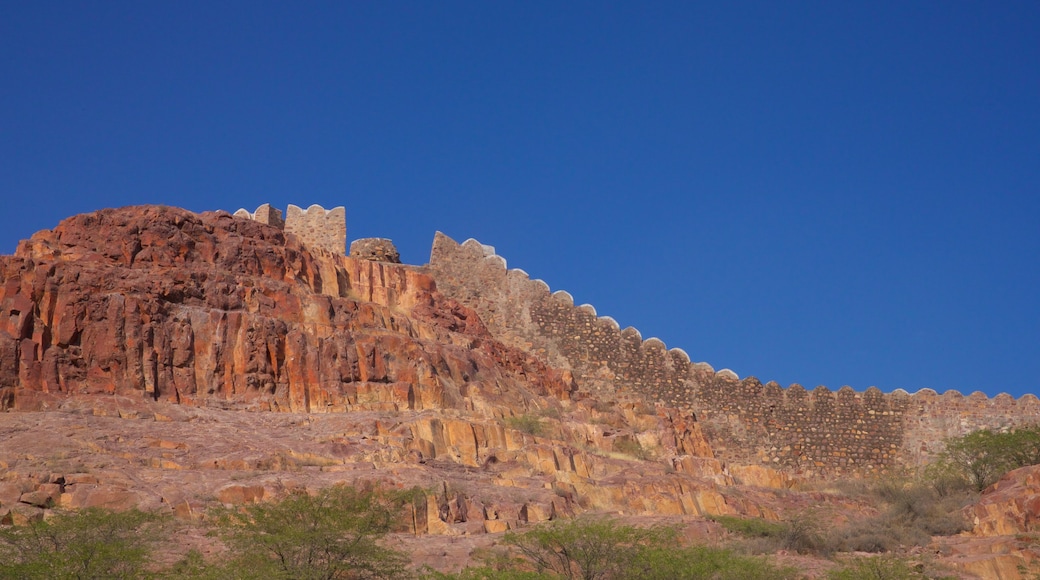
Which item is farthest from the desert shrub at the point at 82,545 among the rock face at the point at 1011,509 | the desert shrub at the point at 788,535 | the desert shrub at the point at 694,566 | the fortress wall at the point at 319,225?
the fortress wall at the point at 319,225

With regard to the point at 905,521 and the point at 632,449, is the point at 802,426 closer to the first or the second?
the point at 632,449

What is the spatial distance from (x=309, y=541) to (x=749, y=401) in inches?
1077

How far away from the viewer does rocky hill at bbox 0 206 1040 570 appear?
31.5 m

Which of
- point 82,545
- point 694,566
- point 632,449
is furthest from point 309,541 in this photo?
point 632,449

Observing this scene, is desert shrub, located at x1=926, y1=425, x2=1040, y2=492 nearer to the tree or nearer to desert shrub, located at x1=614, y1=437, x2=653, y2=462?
desert shrub, located at x1=614, y1=437, x2=653, y2=462

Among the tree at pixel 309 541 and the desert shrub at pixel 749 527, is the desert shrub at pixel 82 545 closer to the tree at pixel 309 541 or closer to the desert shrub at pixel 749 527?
the tree at pixel 309 541

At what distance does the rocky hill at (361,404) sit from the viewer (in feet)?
103

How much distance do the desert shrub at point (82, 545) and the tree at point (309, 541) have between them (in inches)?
68.9

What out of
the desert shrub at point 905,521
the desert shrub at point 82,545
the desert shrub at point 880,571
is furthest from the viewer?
the desert shrub at point 905,521

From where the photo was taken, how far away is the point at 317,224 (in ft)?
179

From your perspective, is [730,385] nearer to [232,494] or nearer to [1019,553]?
[1019,553]

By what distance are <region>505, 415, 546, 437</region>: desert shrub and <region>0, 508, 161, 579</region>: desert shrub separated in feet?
45.9

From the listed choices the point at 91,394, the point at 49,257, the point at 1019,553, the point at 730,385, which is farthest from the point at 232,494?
the point at 730,385

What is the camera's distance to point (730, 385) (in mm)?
51312
